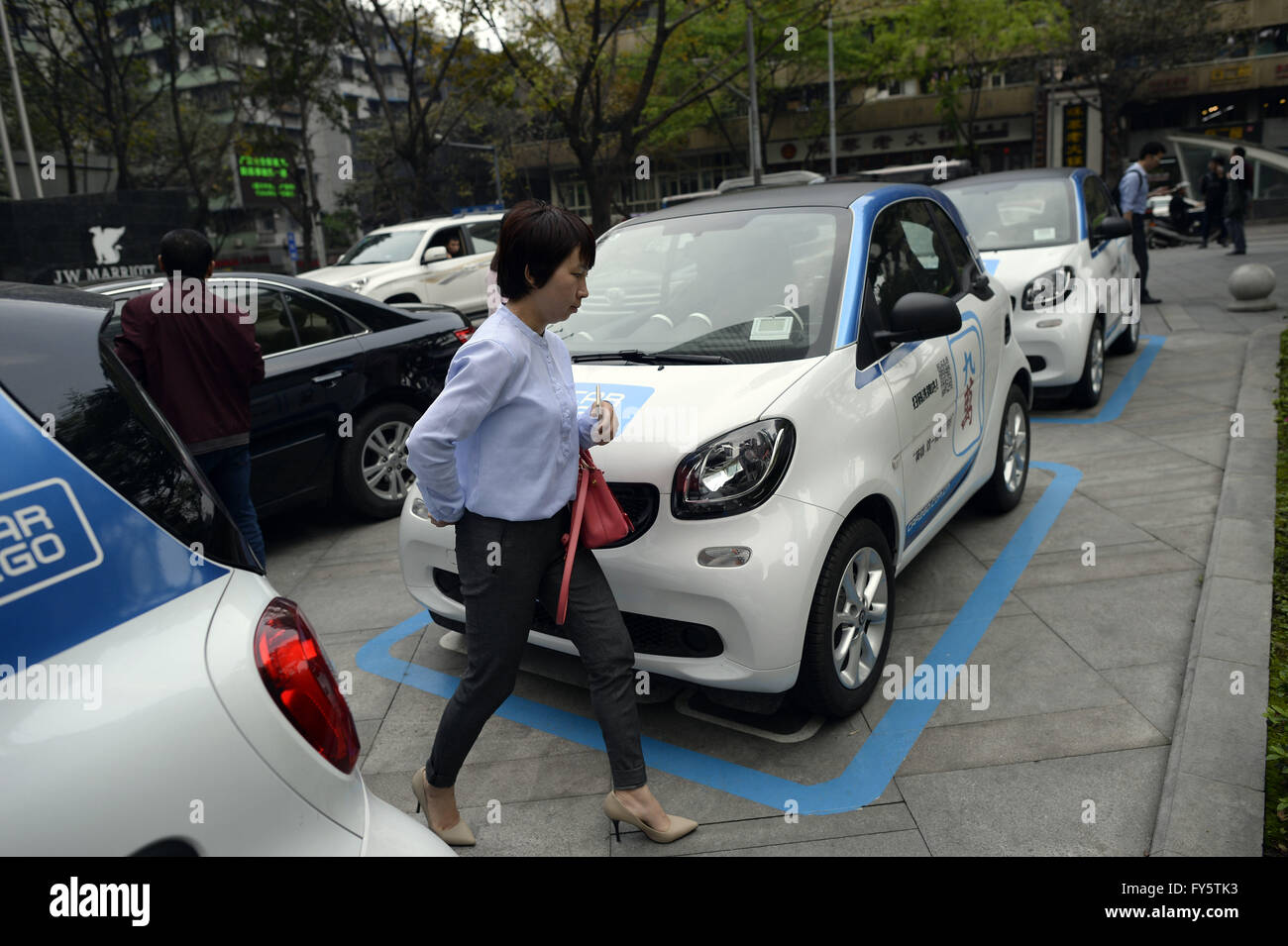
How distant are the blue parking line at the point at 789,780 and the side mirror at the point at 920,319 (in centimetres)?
124

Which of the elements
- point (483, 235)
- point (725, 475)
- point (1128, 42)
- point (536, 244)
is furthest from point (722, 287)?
point (1128, 42)

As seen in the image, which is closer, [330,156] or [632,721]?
[632,721]

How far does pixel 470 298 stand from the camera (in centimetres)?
1380

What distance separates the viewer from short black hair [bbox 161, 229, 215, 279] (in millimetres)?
3958

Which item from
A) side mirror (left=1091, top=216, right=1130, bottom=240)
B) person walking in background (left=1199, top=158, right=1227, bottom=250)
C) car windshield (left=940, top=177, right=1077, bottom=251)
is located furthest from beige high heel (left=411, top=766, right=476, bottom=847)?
person walking in background (left=1199, top=158, right=1227, bottom=250)

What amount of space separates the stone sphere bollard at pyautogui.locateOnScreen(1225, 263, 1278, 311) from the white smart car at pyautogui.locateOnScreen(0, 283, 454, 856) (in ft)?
37.3

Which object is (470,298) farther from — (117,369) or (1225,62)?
(1225,62)

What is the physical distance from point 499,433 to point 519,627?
517 millimetres

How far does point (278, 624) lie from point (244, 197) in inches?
1168

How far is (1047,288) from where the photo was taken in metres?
7.12

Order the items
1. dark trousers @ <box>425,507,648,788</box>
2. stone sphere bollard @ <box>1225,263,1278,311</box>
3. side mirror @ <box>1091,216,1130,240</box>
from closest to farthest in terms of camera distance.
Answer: dark trousers @ <box>425,507,648,788</box> < side mirror @ <box>1091,216,1130,240</box> < stone sphere bollard @ <box>1225,263,1278,311</box>

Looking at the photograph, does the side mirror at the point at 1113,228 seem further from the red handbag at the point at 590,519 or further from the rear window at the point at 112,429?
the rear window at the point at 112,429

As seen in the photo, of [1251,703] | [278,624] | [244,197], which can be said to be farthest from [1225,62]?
[278,624]

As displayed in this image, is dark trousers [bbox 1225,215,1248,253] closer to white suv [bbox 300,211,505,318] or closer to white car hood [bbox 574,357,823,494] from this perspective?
white suv [bbox 300,211,505,318]
